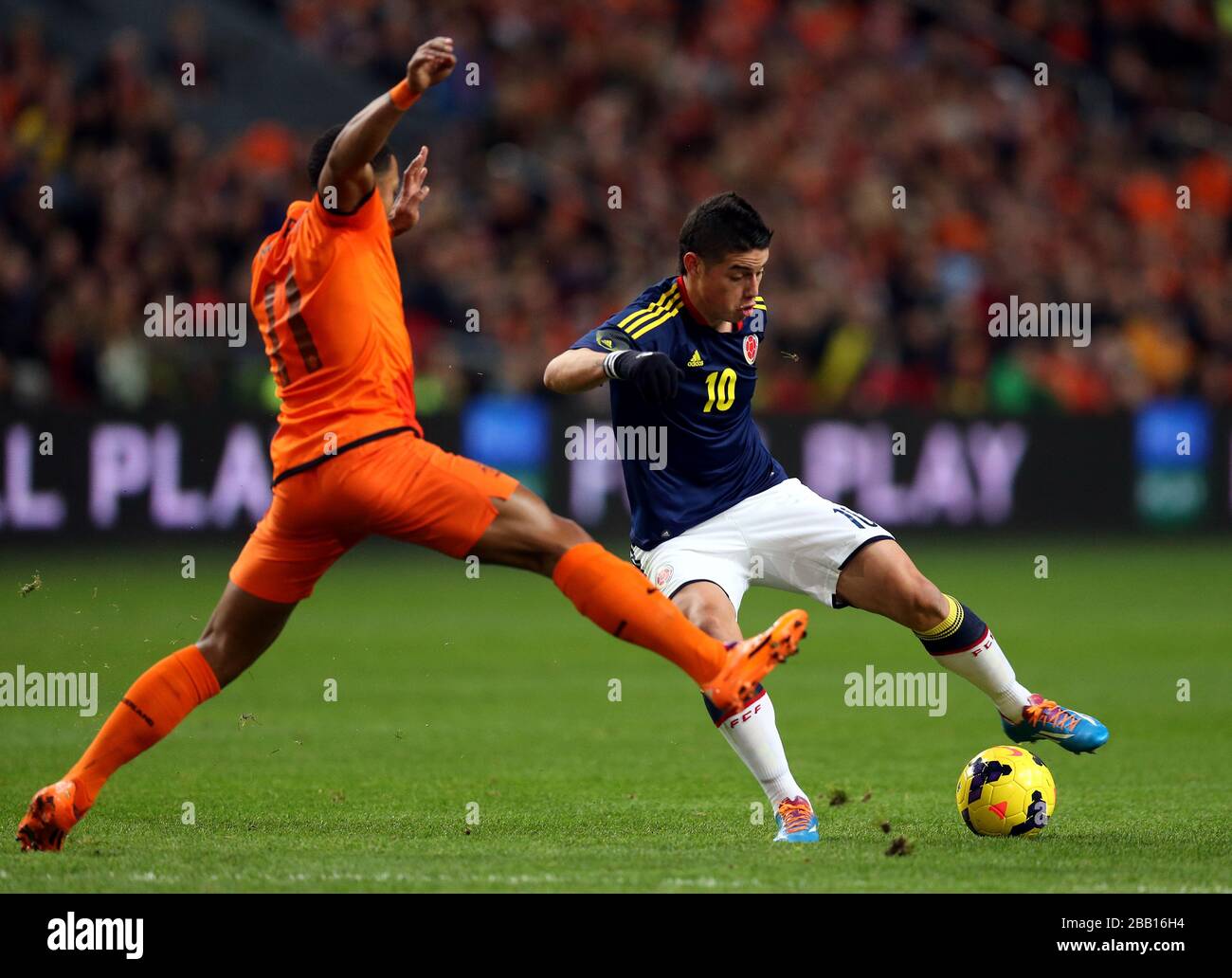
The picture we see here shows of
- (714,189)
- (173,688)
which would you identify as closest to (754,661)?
(173,688)

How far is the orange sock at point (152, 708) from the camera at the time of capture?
21.5ft

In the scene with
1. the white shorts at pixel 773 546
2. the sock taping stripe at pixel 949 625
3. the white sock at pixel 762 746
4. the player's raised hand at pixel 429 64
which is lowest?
the white sock at pixel 762 746

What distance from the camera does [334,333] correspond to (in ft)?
20.3

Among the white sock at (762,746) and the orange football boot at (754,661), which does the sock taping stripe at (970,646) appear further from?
the orange football boot at (754,661)

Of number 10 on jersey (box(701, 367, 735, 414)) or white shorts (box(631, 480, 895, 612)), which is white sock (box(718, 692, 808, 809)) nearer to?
white shorts (box(631, 480, 895, 612))

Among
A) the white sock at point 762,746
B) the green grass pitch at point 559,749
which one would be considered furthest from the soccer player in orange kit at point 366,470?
the green grass pitch at point 559,749

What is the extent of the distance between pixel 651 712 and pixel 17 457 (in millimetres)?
7851

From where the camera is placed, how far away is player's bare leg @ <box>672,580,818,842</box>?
6762mm

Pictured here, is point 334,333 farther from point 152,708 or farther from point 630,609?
point 152,708

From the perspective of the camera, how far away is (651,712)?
11.0 meters

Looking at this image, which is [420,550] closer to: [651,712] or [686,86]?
[686,86]

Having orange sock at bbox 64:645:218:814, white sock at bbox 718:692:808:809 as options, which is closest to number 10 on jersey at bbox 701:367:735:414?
white sock at bbox 718:692:808:809

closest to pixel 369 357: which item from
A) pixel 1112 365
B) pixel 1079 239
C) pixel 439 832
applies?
pixel 439 832
